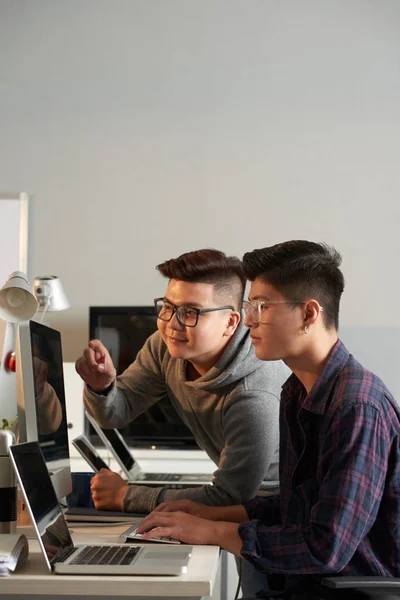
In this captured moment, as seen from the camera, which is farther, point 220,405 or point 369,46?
point 369,46

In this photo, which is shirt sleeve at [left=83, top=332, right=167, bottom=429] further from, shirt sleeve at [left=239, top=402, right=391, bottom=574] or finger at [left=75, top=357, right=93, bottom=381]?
shirt sleeve at [left=239, top=402, right=391, bottom=574]

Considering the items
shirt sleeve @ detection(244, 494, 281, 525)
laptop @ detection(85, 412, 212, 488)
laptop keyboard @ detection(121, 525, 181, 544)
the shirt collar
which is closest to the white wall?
laptop @ detection(85, 412, 212, 488)

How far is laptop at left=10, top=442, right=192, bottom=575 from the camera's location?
152cm

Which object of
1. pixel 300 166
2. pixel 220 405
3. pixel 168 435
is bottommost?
pixel 168 435

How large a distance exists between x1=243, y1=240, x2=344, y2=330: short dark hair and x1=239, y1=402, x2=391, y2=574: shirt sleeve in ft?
1.00

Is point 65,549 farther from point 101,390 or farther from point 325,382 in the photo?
point 101,390

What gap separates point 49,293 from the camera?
4031 mm

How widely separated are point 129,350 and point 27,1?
217 centimetres

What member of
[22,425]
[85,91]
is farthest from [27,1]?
[22,425]

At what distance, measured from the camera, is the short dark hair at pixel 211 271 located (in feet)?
7.95

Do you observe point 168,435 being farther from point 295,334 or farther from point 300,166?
point 295,334

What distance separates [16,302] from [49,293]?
1896 millimetres

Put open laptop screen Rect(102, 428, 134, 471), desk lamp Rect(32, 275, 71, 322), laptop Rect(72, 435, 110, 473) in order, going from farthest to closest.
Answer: desk lamp Rect(32, 275, 71, 322), open laptop screen Rect(102, 428, 134, 471), laptop Rect(72, 435, 110, 473)

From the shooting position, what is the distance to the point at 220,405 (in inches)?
92.0
